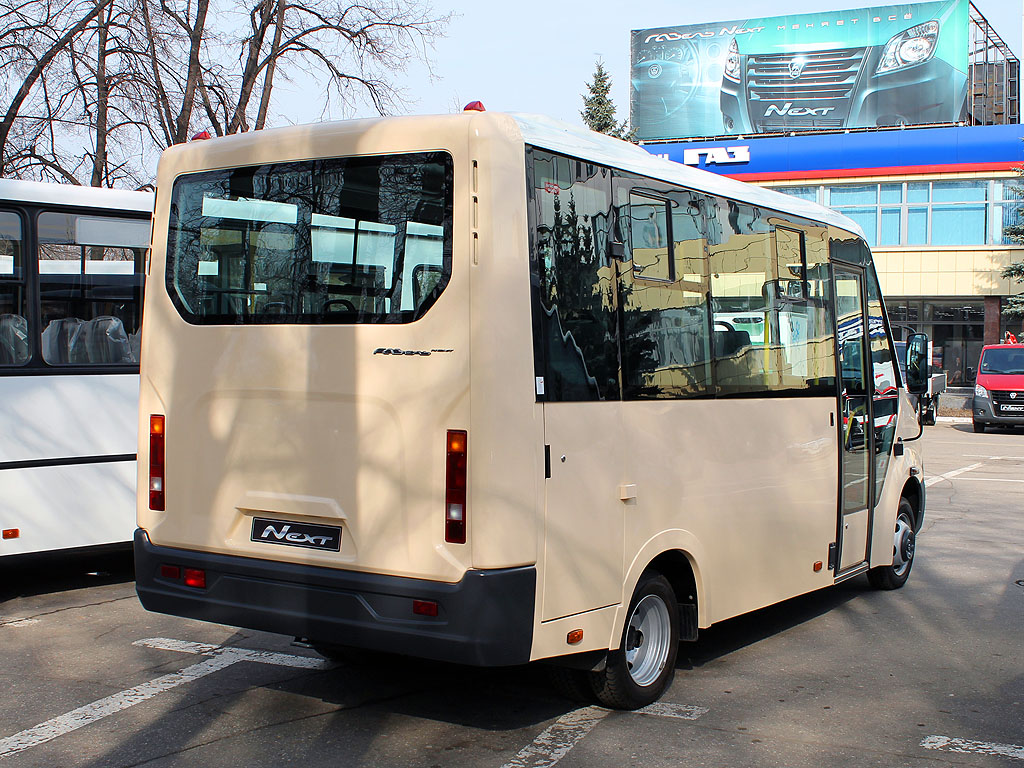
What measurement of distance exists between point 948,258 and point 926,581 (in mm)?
34820

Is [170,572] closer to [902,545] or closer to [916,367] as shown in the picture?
[902,545]

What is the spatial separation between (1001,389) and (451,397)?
24.3m

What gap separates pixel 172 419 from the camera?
17.8 feet

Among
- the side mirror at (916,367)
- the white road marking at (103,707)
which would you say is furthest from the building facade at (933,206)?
the white road marking at (103,707)

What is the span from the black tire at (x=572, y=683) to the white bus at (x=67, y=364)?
4245mm

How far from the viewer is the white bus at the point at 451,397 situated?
181 inches

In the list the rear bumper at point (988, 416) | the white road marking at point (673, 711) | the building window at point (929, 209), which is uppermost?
the building window at point (929, 209)

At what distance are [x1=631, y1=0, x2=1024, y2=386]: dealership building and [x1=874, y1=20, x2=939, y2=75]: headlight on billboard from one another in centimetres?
6

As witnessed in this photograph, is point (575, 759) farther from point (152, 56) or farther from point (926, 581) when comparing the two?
point (152, 56)

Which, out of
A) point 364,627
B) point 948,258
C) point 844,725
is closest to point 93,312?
point 364,627

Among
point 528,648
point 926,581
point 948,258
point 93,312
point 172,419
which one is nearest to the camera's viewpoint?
point 528,648

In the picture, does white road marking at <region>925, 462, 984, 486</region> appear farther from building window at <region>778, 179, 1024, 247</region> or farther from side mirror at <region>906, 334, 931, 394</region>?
building window at <region>778, 179, 1024, 247</region>

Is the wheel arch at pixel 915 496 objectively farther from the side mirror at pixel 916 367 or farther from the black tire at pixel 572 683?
the black tire at pixel 572 683

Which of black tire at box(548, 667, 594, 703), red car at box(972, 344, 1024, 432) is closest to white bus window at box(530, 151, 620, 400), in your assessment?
black tire at box(548, 667, 594, 703)
